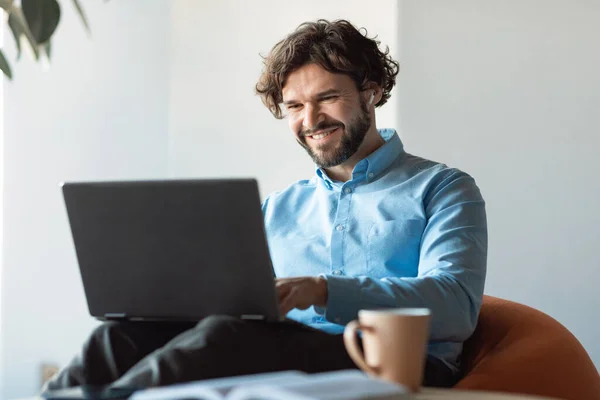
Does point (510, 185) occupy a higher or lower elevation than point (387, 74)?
lower

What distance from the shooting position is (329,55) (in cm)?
211

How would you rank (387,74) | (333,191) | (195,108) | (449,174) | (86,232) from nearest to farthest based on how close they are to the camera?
(86,232) < (449,174) < (333,191) < (387,74) < (195,108)

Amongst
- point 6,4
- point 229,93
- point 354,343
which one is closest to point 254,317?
point 354,343

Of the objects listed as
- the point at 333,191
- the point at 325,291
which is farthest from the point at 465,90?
the point at 325,291

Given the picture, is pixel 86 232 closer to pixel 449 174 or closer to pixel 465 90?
pixel 449 174

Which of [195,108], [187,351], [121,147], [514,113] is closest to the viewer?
[187,351]

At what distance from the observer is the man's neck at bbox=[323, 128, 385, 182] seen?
2.10 m

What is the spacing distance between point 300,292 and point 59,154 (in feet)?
6.38

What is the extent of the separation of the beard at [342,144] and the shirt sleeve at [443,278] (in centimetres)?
27

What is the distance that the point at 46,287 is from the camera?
10.2 feet

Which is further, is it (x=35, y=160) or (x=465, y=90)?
(x=35, y=160)

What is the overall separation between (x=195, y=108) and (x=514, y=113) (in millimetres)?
A: 1420

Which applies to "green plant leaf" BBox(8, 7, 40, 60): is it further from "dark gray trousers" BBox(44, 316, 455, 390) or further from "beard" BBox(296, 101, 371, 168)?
"beard" BBox(296, 101, 371, 168)

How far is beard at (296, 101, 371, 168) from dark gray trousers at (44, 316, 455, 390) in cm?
69
